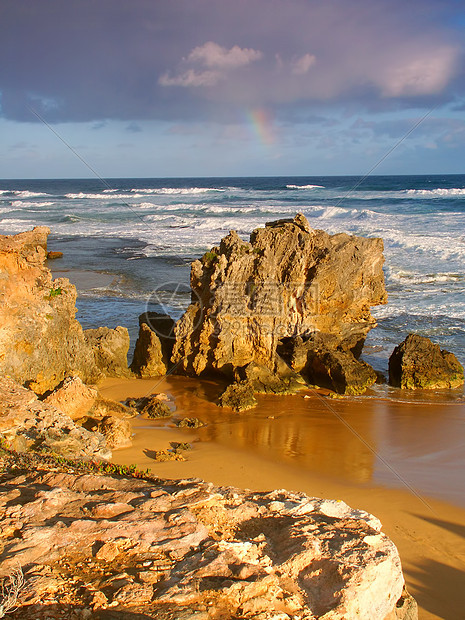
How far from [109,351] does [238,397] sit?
3.05 metres

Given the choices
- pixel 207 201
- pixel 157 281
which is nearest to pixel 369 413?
pixel 157 281

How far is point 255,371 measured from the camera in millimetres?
10609

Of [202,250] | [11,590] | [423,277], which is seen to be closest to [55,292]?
[11,590]

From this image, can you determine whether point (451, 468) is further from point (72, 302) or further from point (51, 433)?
point (72, 302)

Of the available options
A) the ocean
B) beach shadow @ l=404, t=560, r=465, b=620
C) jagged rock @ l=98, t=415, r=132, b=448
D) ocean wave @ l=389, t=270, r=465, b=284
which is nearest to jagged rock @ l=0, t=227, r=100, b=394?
jagged rock @ l=98, t=415, r=132, b=448

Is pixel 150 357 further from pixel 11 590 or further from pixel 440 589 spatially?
pixel 11 590

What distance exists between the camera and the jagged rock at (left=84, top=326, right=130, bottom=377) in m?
10.9

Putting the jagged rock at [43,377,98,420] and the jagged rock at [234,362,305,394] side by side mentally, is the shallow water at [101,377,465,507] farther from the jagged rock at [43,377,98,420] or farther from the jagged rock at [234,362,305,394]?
the jagged rock at [43,377,98,420]

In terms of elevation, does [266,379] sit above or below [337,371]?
below

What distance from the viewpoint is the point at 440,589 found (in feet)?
16.2

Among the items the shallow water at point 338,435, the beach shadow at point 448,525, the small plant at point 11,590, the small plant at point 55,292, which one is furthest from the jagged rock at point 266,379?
the small plant at point 11,590

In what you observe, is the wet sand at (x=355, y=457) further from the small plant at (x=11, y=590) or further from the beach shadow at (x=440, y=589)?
the small plant at (x=11, y=590)

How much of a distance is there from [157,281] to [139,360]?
10.7m

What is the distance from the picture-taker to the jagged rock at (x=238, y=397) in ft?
31.6
